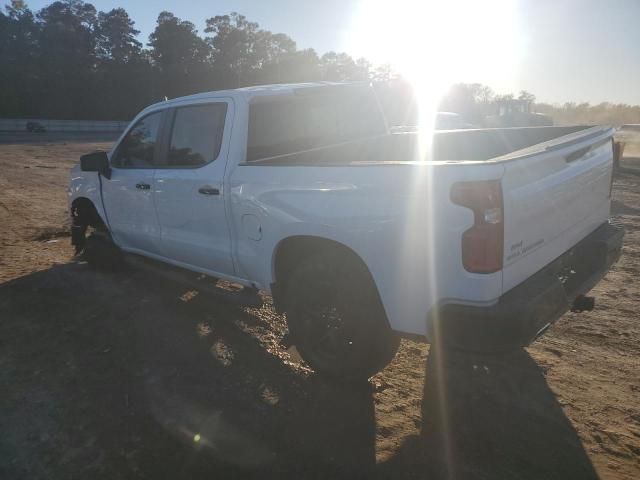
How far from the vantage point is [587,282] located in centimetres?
332

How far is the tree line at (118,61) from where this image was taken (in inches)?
2753

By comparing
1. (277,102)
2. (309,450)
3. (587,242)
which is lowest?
(309,450)

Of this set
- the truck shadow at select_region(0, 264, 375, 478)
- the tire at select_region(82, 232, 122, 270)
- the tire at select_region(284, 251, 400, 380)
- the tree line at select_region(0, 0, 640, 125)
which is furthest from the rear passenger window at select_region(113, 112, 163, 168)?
the tree line at select_region(0, 0, 640, 125)

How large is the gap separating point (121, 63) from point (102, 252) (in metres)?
80.4

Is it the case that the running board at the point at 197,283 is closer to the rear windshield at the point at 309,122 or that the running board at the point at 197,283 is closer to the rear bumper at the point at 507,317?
the rear windshield at the point at 309,122

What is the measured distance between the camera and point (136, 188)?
16.2ft

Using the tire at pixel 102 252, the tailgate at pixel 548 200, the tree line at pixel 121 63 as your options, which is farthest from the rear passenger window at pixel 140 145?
the tree line at pixel 121 63

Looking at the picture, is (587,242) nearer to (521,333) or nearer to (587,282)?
(587,282)

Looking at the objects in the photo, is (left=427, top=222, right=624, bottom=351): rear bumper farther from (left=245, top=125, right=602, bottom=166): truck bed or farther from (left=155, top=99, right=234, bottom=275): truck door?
(left=155, top=99, right=234, bottom=275): truck door

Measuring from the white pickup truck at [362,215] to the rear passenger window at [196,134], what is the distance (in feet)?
0.06

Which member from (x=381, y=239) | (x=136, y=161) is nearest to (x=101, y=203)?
(x=136, y=161)

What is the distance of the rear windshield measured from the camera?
13.2 feet

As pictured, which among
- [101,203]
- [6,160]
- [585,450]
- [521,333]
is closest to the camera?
[521,333]

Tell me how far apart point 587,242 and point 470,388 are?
1.28 metres
